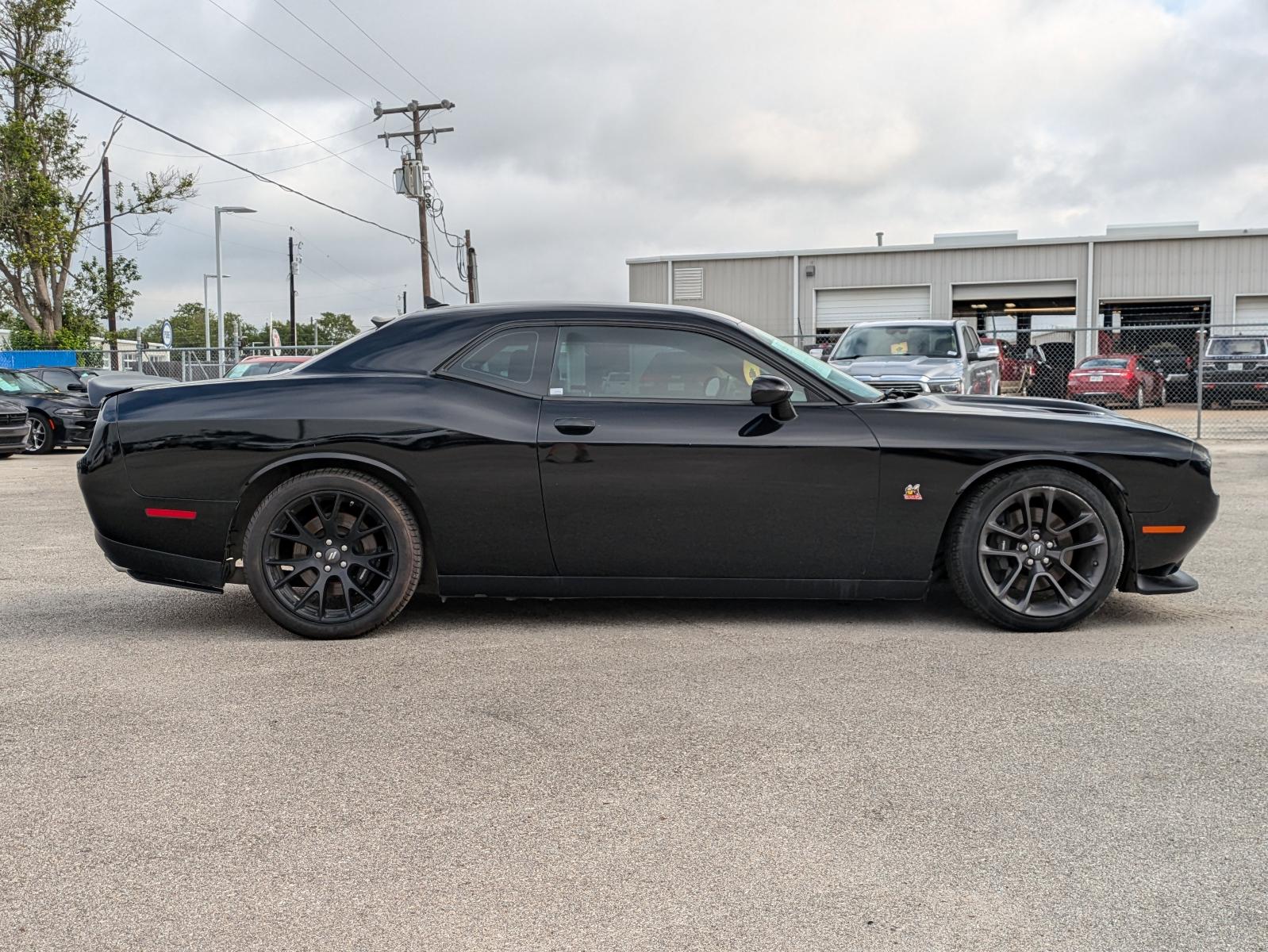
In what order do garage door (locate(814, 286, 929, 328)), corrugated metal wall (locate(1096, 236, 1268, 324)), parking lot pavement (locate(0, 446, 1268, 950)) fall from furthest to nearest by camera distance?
garage door (locate(814, 286, 929, 328)), corrugated metal wall (locate(1096, 236, 1268, 324)), parking lot pavement (locate(0, 446, 1268, 950))

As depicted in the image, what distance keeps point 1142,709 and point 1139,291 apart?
33.6m

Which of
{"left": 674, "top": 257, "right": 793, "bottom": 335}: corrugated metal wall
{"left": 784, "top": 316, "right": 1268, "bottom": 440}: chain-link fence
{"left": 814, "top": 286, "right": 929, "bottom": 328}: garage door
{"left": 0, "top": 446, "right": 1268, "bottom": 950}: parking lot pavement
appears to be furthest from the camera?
{"left": 674, "top": 257, "right": 793, "bottom": 335}: corrugated metal wall

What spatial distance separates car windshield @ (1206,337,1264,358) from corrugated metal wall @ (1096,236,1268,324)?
385 inches

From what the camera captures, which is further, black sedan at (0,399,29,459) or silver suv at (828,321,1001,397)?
black sedan at (0,399,29,459)

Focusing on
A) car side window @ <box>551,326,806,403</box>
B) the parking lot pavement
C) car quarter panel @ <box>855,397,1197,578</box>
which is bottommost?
the parking lot pavement

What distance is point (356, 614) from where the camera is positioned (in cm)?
498

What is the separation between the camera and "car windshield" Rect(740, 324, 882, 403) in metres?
5.17

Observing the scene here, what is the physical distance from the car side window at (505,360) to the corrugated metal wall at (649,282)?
31.5 m

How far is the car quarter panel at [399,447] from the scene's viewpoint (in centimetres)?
496

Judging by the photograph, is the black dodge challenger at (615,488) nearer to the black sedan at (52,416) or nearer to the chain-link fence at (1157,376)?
the chain-link fence at (1157,376)

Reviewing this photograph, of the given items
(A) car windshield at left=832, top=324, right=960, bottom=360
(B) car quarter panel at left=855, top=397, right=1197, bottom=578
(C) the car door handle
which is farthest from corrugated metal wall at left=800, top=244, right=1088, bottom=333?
(C) the car door handle

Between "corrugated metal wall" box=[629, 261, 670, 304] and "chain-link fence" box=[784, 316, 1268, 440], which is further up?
"corrugated metal wall" box=[629, 261, 670, 304]

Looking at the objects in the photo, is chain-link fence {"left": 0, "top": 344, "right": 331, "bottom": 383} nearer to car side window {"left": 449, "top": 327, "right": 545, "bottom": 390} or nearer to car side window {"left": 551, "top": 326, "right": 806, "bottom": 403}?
car side window {"left": 449, "top": 327, "right": 545, "bottom": 390}

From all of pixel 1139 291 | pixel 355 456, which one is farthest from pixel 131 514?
pixel 1139 291
